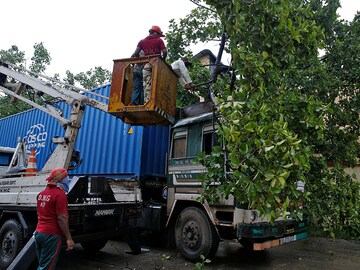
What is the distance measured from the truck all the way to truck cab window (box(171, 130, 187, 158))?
0.02 metres

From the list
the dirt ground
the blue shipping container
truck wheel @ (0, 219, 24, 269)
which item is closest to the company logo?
the blue shipping container

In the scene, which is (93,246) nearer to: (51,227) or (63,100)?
(51,227)

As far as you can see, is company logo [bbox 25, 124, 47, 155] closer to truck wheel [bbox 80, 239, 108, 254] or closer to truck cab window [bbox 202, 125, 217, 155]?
truck wheel [bbox 80, 239, 108, 254]

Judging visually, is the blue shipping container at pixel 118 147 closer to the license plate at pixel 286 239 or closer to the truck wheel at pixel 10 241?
the truck wheel at pixel 10 241

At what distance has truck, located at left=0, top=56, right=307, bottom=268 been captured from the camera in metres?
4.95

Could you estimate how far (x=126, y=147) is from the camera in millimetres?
6867

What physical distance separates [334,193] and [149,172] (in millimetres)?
3499

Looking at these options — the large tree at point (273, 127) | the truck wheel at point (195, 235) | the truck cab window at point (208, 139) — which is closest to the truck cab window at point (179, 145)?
the truck cab window at point (208, 139)

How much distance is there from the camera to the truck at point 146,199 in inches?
195

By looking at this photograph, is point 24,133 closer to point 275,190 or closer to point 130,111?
point 130,111

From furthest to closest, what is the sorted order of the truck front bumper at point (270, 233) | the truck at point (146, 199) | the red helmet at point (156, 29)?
the red helmet at point (156, 29) < the truck at point (146, 199) < the truck front bumper at point (270, 233)

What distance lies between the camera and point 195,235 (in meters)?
5.44

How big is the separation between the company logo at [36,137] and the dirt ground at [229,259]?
12.9 ft

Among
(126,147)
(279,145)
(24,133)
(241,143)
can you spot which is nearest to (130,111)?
(126,147)
